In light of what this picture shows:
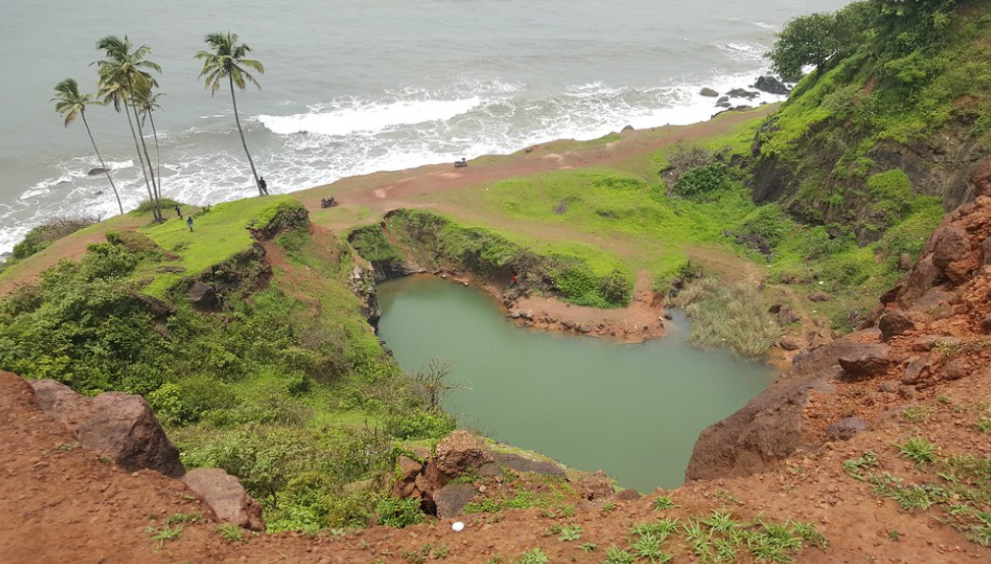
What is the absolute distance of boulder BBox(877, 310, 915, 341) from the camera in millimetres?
17266

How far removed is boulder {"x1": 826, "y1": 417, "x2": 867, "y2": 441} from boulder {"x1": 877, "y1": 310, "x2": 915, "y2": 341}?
15.1 ft

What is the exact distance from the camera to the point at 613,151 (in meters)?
53.1

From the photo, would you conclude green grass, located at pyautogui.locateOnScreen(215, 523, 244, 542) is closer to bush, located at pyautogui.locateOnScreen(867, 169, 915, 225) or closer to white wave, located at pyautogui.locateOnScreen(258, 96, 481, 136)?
bush, located at pyautogui.locateOnScreen(867, 169, 915, 225)

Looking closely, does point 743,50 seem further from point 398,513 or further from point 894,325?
point 398,513

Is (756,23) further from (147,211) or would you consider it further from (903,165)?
(147,211)

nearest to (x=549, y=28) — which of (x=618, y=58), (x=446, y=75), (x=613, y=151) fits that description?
(x=618, y=58)

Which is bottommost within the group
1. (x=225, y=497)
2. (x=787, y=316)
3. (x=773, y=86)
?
(x=787, y=316)

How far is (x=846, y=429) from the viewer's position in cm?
1430

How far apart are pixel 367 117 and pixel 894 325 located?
208ft

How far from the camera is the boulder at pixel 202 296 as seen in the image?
25.5 m

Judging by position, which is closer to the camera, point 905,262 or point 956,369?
point 956,369

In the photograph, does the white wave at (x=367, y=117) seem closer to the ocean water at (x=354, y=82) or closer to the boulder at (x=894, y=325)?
the ocean water at (x=354, y=82)

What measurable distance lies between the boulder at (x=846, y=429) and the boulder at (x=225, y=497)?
44.6ft

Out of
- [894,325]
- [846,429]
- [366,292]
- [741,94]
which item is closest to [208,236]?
[366,292]
